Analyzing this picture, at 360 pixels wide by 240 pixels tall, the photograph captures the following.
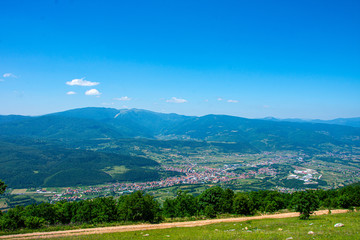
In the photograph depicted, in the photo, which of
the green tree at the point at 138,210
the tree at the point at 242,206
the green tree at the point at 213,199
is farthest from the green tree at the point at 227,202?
the green tree at the point at 138,210

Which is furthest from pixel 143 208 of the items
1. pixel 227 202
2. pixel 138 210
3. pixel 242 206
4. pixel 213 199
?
pixel 242 206

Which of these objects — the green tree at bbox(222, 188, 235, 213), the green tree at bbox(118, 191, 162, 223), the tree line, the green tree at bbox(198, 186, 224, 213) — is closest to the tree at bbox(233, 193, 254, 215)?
the tree line

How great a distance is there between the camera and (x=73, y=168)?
622ft

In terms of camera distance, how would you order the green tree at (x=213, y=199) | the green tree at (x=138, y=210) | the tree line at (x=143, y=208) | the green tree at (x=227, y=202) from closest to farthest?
the tree line at (x=143, y=208) < the green tree at (x=138, y=210) < the green tree at (x=227, y=202) < the green tree at (x=213, y=199)

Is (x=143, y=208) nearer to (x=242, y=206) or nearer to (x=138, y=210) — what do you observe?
(x=138, y=210)

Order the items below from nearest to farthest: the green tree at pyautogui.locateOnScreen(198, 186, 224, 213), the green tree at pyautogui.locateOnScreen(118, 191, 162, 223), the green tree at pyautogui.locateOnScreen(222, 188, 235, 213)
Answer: the green tree at pyautogui.locateOnScreen(118, 191, 162, 223)
the green tree at pyautogui.locateOnScreen(222, 188, 235, 213)
the green tree at pyautogui.locateOnScreen(198, 186, 224, 213)

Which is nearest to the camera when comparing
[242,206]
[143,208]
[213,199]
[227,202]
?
[143,208]

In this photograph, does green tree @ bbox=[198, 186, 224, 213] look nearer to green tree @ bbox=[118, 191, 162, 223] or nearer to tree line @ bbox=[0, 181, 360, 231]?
tree line @ bbox=[0, 181, 360, 231]

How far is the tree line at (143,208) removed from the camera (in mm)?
36728

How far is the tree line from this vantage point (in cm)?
3673

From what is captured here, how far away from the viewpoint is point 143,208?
38031 millimetres

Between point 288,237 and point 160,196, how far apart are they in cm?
10618

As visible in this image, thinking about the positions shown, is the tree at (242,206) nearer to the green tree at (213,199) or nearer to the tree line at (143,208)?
the tree line at (143,208)

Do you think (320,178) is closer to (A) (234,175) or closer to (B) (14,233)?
(A) (234,175)
